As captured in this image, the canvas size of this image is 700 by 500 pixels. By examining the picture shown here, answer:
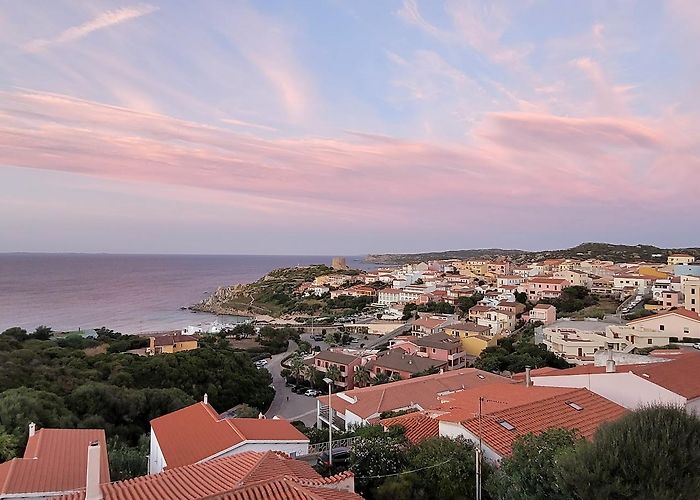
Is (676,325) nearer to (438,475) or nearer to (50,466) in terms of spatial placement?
(438,475)

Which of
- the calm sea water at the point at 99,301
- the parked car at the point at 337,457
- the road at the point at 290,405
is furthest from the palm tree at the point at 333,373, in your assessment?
the calm sea water at the point at 99,301

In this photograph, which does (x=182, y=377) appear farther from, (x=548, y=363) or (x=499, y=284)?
(x=499, y=284)

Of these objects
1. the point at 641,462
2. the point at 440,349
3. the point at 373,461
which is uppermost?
the point at 641,462

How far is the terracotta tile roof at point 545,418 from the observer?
35.1 ft

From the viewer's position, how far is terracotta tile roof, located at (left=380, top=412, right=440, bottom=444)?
39.6ft

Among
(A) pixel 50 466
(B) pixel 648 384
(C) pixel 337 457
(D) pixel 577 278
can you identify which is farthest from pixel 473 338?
(A) pixel 50 466

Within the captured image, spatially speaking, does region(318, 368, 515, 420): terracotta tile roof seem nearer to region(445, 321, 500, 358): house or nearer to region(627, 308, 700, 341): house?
region(627, 308, 700, 341): house

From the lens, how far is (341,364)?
34250 mm

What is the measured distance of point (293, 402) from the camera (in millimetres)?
29234

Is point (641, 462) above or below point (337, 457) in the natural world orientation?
above

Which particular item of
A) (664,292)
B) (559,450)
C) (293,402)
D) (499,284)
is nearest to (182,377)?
(293,402)

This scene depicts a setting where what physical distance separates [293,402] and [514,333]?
22231 millimetres

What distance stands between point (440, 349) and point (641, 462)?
98.6 feet

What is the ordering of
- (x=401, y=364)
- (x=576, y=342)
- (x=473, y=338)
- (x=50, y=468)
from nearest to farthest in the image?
1. (x=50, y=468)
2. (x=576, y=342)
3. (x=401, y=364)
4. (x=473, y=338)
